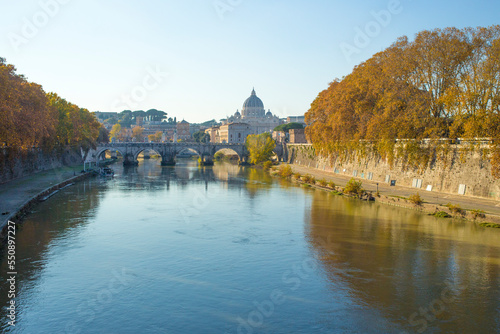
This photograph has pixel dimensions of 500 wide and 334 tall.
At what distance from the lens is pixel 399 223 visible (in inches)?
1177

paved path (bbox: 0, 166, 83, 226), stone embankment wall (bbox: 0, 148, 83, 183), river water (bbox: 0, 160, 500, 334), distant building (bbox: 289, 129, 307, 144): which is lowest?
river water (bbox: 0, 160, 500, 334)

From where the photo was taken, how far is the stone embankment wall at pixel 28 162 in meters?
43.1

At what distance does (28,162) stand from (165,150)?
44028 mm

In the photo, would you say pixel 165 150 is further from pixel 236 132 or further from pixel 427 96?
pixel 236 132

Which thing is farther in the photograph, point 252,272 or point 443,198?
point 443,198

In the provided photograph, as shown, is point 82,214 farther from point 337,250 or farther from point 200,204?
point 337,250

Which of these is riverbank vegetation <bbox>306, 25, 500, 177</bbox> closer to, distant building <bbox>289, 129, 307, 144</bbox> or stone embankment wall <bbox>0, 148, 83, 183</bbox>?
stone embankment wall <bbox>0, 148, 83, 183</bbox>

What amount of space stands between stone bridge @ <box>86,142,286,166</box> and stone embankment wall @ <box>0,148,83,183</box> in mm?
14564

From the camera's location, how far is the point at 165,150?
9512 centimetres

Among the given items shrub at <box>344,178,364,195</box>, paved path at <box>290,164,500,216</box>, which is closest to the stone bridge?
paved path at <box>290,164,500,216</box>

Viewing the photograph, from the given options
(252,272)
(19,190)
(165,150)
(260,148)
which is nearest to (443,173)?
(252,272)

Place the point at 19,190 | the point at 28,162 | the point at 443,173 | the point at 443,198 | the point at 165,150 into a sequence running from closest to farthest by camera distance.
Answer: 1. the point at 443,198
2. the point at 443,173
3. the point at 19,190
4. the point at 28,162
5. the point at 165,150

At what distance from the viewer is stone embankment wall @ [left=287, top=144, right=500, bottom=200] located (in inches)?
1305

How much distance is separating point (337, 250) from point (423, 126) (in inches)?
880
